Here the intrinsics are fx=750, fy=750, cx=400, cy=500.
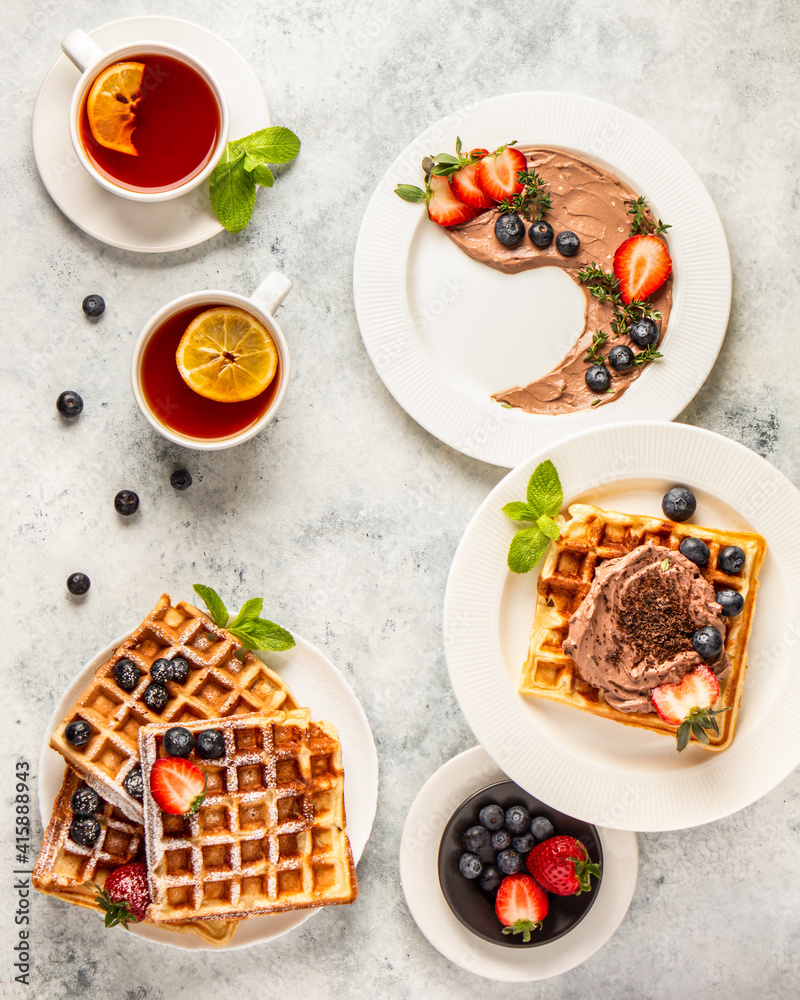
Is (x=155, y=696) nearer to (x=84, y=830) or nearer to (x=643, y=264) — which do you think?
(x=84, y=830)

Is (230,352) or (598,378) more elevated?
(598,378)

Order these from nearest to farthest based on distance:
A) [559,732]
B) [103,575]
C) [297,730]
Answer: [297,730], [559,732], [103,575]

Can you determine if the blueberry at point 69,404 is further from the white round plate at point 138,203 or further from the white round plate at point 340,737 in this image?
the white round plate at point 340,737

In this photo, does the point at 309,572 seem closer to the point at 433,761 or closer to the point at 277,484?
the point at 277,484

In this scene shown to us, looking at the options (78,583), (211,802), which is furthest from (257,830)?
(78,583)

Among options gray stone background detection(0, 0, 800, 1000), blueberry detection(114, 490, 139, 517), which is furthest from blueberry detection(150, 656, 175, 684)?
blueberry detection(114, 490, 139, 517)

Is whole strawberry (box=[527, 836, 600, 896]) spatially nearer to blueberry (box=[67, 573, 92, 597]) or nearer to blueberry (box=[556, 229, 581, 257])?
blueberry (box=[67, 573, 92, 597])

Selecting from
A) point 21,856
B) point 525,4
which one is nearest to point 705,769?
point 21,856
